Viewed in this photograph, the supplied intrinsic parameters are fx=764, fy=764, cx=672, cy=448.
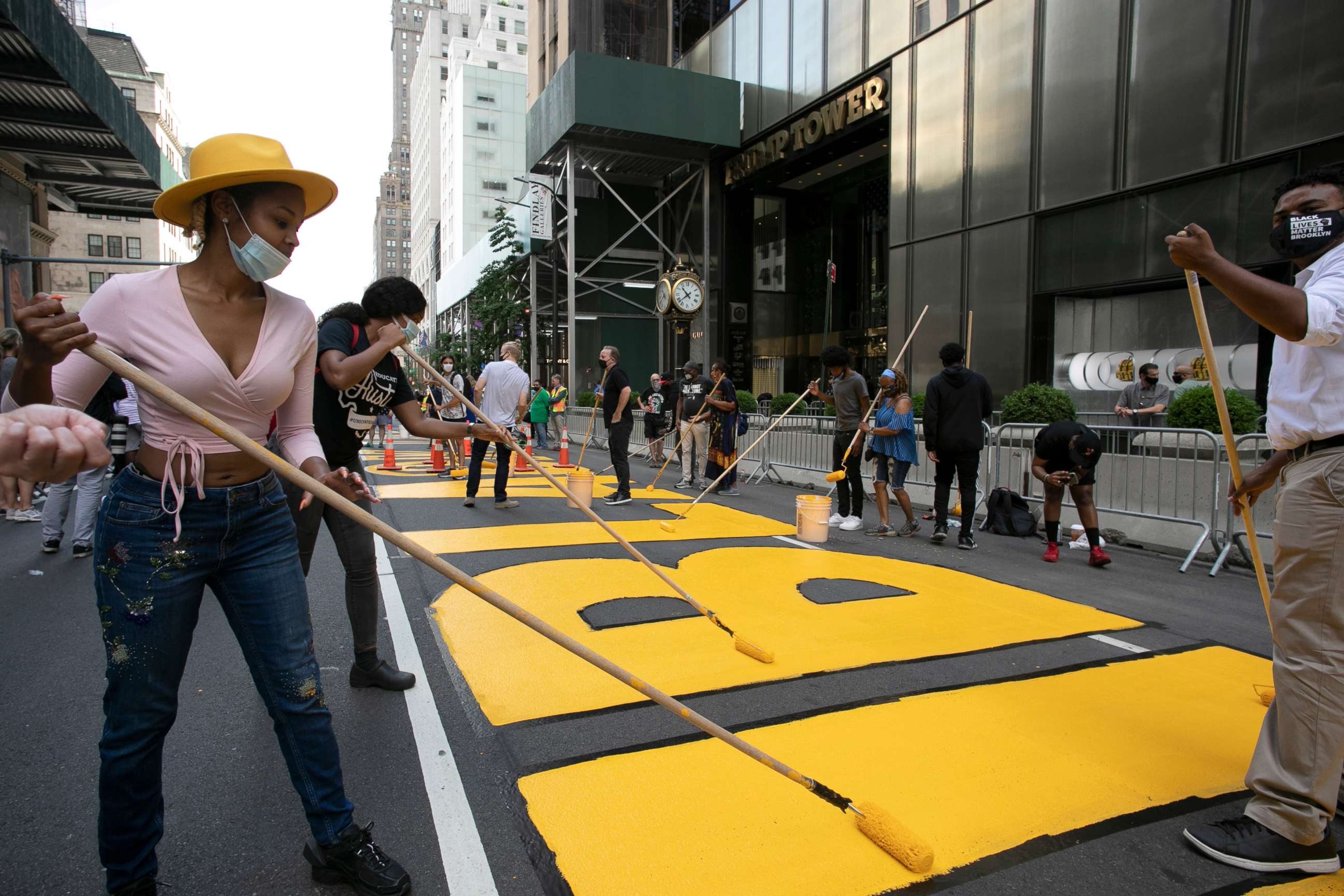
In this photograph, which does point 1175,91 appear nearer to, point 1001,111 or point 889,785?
point 1001,111

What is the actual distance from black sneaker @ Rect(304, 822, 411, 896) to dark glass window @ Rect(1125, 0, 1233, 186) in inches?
563

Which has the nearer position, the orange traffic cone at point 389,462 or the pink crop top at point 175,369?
the pink crop top at point 175,369

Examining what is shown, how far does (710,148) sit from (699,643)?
23490 mm

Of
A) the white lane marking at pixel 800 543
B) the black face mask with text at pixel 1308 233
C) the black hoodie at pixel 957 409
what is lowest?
the white lane marking at pixel 800 543

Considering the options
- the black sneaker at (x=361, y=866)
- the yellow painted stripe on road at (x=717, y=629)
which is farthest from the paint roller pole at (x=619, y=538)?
the black sneaker at (x=361, y=866)

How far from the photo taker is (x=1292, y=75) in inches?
423

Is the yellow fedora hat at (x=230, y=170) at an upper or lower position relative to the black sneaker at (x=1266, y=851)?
upper

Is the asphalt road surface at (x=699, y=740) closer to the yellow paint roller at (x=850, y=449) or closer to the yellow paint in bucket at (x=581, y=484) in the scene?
the yellow paint roller at (x=850, y=449)

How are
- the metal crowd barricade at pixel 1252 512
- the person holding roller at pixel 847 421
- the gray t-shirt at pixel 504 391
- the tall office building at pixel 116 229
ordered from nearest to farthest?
the metal crowd barricade at pixel 1252 512, the person holding roller at pixel 847 421, the gray t-shirt at pixel 504 391, the tall office building at pixel 116 229

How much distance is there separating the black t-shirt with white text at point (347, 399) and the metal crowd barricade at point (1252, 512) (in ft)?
23.3

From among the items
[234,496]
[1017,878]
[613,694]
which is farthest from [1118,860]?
[234,496]

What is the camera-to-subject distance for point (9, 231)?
2084 cm

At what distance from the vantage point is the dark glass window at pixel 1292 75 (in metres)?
10.3

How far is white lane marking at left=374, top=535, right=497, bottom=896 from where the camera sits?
2.38 m
